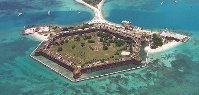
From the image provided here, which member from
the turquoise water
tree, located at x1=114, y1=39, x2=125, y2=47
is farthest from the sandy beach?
tree, located at x1=114, y1=39, x2=125, y2=47

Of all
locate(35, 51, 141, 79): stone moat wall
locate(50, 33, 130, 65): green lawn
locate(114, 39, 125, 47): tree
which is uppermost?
locate(114, 39, 125, 47): tree

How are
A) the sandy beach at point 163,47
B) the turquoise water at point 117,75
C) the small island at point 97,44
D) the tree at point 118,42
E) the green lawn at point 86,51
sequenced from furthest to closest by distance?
the tree at point 118,42 → the sandy beach at point 163,47 → the green lawn at point 86,51 → the small island at point 97,44 → the turquoise water at point 117,75

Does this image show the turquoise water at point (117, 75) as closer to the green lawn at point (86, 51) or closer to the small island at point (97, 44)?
the small island at point (97, 44)

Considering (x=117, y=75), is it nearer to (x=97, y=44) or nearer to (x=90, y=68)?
(x=90, y=68)

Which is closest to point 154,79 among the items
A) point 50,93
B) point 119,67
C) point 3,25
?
point 119,67

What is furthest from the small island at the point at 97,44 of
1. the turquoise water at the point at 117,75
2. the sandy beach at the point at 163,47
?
the turquoise water at the point at 117,75

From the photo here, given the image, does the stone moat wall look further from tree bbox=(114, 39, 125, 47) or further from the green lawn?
tree bbox=(114, 39, 125, 47)

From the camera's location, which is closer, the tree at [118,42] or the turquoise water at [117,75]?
the turquoise water at [117,75]
